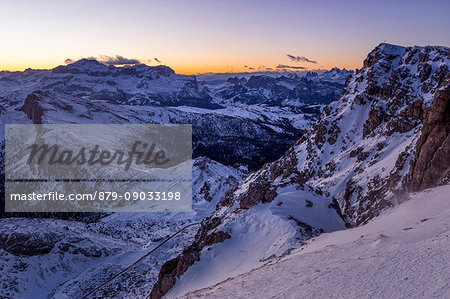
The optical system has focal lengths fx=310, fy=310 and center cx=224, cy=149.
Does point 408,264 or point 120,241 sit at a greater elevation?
point 408,264

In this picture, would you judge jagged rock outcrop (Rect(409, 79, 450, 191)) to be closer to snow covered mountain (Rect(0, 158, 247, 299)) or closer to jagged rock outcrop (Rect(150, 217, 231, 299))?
jagged rock outcrop (Rect(150, 217, 231, 299))

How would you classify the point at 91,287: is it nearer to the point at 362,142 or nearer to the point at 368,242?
the point at 368,242

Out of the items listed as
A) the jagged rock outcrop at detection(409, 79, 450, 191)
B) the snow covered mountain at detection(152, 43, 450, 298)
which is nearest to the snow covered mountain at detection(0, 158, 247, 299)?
the snow covered mountain at detection(152, 43, 450, 298)

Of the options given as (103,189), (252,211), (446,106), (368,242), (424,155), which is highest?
(446,106)

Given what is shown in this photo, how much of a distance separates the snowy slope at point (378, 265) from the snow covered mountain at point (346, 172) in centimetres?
849

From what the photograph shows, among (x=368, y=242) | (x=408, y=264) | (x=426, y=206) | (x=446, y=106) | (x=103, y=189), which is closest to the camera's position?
(x=408, y=264)

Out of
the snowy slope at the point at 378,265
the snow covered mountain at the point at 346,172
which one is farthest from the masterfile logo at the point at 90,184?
the snowy slope at the point at 378,265

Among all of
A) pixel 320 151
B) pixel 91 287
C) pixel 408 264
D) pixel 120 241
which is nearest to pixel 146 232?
pixel 120 241

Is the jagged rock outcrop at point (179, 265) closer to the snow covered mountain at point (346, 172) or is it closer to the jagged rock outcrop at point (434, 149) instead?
the snow covered mountain at point (346, 172)

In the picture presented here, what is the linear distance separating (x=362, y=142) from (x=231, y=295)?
86.7m

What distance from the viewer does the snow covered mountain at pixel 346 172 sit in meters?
37.6

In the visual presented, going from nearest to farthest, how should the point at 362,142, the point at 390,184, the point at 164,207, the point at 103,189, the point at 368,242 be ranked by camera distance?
the point at 368,242 < the point at 390,184 < the point at 362,142 < the point at 164,207 < the point at 103,189

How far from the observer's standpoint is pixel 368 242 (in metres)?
22.8

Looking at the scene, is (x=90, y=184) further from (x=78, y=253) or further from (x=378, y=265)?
(x=378, y=265)
